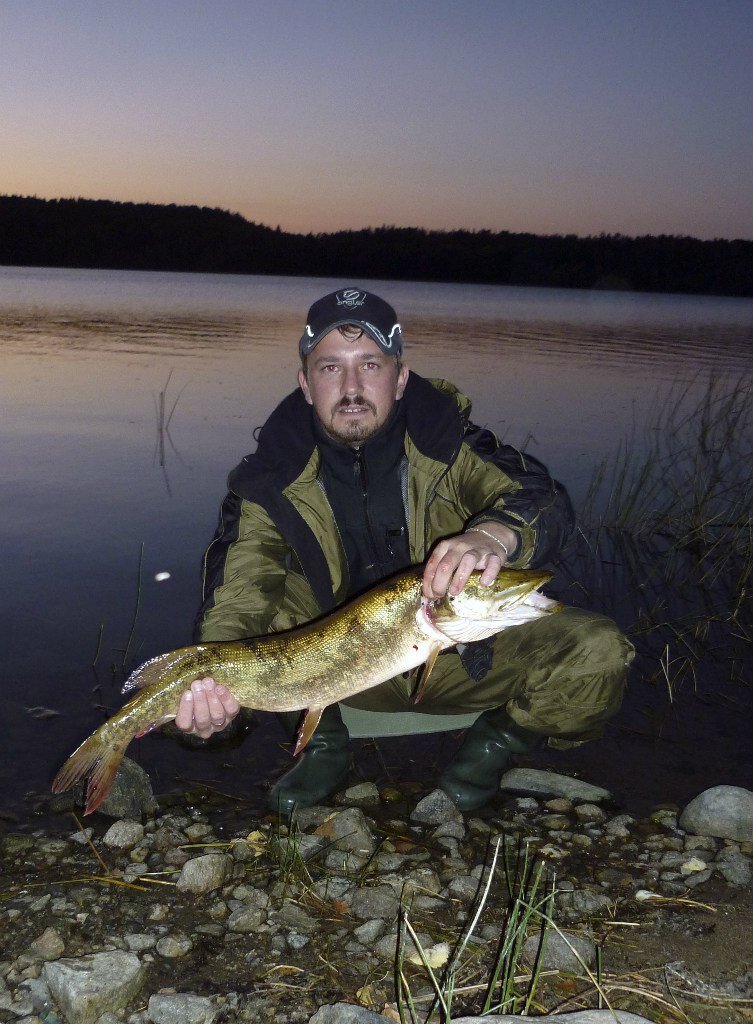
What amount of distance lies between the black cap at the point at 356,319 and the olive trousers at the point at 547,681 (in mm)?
1540

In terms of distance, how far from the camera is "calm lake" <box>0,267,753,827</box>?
448cm

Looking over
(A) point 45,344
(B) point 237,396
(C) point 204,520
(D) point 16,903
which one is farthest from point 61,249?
(D) point 16,903

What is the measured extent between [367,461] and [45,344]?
19856mm

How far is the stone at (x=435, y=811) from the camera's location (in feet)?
12.4

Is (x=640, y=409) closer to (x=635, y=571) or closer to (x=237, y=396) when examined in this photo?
(x=237, y=396)

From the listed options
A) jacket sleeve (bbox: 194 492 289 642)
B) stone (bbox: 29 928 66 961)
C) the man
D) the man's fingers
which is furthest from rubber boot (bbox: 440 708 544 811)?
stone (bbox: 29 928 66 961)

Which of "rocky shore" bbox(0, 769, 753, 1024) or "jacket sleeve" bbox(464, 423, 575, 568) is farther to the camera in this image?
"jacket sleeve" bbox(464, 423, 575, 568)

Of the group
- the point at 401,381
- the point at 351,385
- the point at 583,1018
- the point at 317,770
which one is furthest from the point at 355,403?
the point at 583,1018

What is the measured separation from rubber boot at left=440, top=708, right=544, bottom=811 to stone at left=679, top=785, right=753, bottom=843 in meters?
0.80

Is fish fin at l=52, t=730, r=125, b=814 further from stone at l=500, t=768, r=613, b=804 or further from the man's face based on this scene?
stone at l=500, t=768, r=613, b=804

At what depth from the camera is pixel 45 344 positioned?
21781 mm

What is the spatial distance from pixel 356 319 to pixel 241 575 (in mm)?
1323

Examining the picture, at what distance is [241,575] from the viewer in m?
3.99

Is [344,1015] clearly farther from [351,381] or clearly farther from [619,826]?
[351,381]
